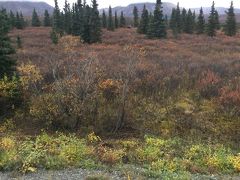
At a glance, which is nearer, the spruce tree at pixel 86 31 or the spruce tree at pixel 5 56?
the spruce tree at pixel 5 56

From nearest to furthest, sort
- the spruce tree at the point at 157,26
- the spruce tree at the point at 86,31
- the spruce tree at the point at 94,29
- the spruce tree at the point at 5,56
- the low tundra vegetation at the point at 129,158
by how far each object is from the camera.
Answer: the low tundra vegetation at the point at 129,158
the spruce tree at the point at 5,56
the spruce tree at the point at 94,29
the spruce tree at the point at 86,31
the spruce tree at the point at 157,26

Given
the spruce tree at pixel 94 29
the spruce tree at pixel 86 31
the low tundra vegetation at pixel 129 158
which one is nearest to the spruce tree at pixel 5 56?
the low tundra vegetation at pixel 129 158

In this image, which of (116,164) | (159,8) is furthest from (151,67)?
(159,8)

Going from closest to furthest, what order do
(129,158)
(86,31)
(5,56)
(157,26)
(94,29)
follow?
(129,158)
(5,56)
(94,29)
(86,31)
(157,26)

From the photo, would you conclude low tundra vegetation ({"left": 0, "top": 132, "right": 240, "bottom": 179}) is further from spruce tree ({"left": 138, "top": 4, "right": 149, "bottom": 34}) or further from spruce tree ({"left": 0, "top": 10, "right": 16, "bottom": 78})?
spruce tree ({"left": 138, "top": 4, "right": 149, "bottom": 34})

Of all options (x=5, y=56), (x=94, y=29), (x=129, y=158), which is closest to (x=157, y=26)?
(x=94, y=29)

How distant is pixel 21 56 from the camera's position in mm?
37750

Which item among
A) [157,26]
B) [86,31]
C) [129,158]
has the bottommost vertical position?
[129,158]

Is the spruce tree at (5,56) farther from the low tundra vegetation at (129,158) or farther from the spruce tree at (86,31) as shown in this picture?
the spruce tree at (86,31)

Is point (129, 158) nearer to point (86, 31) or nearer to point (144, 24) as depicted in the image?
point (86, 31)

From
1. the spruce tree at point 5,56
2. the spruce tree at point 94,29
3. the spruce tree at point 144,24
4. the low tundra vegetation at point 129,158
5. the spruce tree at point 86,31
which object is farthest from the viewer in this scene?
the spruce tree at point 144,24

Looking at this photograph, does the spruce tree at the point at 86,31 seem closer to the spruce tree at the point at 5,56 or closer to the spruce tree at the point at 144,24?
the spruce tree at the point at 144,24

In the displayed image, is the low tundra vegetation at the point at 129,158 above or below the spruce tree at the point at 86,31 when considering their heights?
below

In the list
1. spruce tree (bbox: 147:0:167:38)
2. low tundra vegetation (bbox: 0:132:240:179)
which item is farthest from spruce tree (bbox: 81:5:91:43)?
low tundra vegetation (bbox: 0:132:240:179)
